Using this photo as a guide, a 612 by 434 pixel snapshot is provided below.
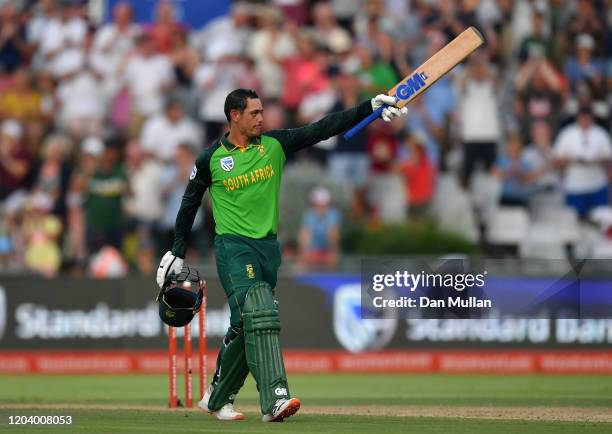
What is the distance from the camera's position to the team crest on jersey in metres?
9.20

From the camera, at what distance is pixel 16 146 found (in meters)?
19.7

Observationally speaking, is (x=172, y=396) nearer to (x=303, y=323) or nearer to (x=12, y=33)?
(x=303, y=323)

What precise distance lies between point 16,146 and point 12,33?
2.31 metres

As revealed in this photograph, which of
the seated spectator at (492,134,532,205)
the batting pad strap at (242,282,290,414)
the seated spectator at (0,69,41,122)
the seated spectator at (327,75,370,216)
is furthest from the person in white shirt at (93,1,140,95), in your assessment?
the batting pad strap at (242,282,290,414)

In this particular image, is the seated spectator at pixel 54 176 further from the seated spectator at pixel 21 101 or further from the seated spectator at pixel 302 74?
the seated spectator at pixel 302 74

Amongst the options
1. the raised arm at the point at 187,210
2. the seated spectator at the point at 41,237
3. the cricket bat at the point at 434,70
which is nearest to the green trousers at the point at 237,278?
the raised arm at the point at 187,210

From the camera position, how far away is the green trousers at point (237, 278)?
9.12 m

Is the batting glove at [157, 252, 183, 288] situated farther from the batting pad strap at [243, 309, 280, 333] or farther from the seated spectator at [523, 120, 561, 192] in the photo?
the seated spectator at [523, 120, 561, 192]

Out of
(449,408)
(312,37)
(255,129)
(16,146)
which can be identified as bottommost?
(449,408)

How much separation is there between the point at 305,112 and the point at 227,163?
32.4ft

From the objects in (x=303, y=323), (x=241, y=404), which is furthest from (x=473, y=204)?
(x=241, y=404)

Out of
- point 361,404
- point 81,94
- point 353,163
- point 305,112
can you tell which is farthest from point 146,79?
point 361,404

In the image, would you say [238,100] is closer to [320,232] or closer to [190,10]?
[320,232]

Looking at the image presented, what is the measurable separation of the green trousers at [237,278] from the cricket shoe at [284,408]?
0.65m
